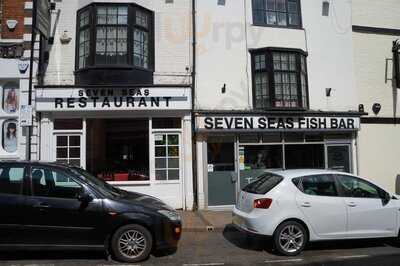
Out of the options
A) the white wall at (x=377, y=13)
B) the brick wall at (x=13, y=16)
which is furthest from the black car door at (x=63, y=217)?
the white wall at (x=377, y=13)

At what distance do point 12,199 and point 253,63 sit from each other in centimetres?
903

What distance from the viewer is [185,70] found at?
1387cm

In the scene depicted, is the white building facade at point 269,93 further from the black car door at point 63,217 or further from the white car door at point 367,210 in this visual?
the black car door at point 63,217

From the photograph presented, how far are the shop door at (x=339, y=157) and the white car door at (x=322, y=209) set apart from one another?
6.51 m

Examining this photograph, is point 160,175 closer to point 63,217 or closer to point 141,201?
point 141,201

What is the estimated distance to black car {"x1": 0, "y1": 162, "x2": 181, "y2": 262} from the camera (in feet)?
24.1

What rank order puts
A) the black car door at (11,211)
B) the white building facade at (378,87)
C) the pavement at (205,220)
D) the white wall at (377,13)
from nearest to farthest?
the black car door at (11,211) → the pavement at (205,220) → the white building facade at (378,87) → the white wall at (377,13)

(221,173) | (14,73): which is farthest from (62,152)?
(221,173)

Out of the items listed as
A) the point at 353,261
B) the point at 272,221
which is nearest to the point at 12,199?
the point at 272,221

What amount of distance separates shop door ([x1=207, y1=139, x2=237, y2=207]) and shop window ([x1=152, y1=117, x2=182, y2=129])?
113 cm

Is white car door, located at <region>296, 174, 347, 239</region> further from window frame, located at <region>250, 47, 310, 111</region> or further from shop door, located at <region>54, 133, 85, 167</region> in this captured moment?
shop door, located at <region>54, 133, 85, 167</region>

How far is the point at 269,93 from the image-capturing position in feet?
46.2

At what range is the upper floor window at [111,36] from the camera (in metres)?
13.0

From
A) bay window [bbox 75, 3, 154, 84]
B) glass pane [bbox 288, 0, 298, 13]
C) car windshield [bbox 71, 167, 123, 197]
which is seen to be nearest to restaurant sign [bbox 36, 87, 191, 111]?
bay window [bbox 75, 3, 154, 84]
